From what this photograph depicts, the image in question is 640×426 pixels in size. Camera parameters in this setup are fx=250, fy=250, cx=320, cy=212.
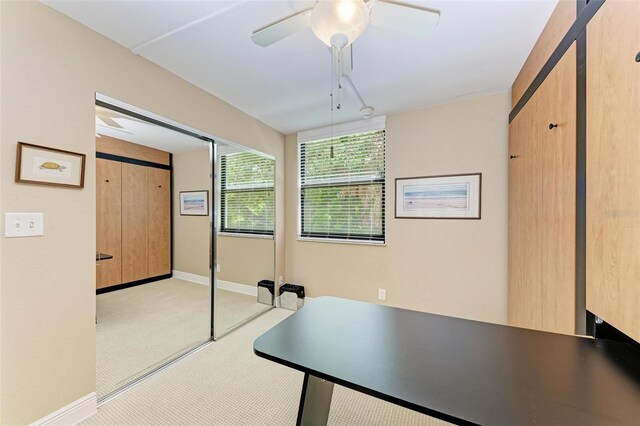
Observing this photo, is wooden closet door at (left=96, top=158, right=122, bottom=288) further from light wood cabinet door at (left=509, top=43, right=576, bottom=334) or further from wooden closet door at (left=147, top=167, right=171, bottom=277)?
light wood cabinet door at (left=509, top=43, right=576, bottom=334)

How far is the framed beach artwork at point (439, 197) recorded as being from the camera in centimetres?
258

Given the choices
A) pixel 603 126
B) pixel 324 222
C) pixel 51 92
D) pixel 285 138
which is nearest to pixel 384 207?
pixel 324 222

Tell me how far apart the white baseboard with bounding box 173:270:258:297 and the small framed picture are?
2.53 feet

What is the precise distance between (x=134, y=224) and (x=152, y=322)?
3.62ft

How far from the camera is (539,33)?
1.65 meters

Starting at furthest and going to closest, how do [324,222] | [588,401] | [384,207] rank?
[324,222], [384,207], [588,401]

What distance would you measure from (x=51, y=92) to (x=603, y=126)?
2758 millimetres

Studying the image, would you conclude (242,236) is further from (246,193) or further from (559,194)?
(559,194)

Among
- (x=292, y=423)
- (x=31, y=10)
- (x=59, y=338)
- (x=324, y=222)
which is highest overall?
(x=31, y=10)

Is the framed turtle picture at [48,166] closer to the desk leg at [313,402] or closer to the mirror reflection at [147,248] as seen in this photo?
the mirror reflection at [147,248]

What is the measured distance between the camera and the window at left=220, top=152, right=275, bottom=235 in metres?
3.04

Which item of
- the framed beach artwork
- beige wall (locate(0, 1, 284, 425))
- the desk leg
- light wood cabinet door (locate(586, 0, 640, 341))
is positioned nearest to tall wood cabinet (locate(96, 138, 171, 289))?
beige wall (locate(0, 1, 284, 425))

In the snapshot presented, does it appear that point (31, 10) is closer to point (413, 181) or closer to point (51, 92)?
point (51, 92)

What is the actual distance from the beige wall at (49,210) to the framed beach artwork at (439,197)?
271cm
